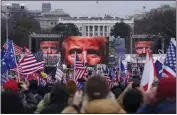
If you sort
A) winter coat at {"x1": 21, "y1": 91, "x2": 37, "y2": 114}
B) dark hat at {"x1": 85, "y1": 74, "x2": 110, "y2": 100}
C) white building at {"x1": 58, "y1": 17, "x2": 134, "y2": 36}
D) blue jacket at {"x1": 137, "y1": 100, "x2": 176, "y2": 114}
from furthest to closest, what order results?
white building at {"x1": 58, "y1": 17, "x2": 134, "y2": 36}, winter coat at {"x1": 21, "y1": 91, "x2": 37, "y2": 114}, blue jacket at {"x1": 137, "y1": 100, "x2": 176, "y2": 114}, dark hat at {"x1": 85, "y1": 74, "x2": 110, "y2": 100}

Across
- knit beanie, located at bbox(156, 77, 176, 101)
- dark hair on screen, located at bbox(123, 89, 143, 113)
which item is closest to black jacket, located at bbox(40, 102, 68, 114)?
dark hair on screen, located at bbox(123, 89, 143, 113)

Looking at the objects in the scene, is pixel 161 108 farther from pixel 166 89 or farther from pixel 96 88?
pixel 96 88

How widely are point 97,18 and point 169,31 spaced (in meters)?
55.2

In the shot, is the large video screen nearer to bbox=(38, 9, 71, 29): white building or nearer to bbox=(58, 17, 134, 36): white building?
bbox=(58, 17, 134, 36): white building

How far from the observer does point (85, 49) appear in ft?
149

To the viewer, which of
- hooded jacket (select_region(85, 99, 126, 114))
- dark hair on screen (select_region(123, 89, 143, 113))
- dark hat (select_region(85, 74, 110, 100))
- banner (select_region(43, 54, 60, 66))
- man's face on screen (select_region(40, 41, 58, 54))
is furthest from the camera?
man's face on screen (select_region(40, 41, 58, 54))

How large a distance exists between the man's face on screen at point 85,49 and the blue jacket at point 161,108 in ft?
120

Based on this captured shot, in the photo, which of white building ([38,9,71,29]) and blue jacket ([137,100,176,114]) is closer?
blue jacket ([137,100,176,114])

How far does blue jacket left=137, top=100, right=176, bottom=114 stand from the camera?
5023mm

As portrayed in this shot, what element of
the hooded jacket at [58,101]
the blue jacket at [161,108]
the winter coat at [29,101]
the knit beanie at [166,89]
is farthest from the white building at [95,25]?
the knit beanie at [166,89]

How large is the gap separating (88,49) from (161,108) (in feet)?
131

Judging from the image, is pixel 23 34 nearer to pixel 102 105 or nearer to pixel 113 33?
pixel 113 33

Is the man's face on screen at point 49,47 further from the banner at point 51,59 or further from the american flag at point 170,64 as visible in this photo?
the american flag at point 170,64

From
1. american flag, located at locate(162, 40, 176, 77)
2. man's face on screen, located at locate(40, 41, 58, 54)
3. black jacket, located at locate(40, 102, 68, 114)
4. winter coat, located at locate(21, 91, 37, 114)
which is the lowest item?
A: man's face on screen, located at locate(40, 41, 58, 54)
